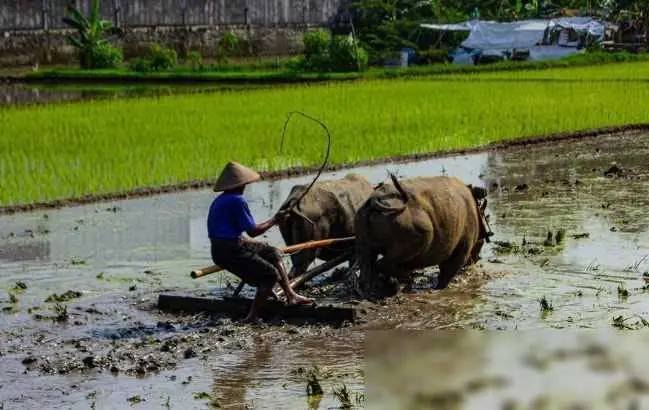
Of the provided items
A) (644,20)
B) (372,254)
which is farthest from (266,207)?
(644,20)

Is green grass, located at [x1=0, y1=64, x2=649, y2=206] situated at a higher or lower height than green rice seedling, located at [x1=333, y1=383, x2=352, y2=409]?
lower

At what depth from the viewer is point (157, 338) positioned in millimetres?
6801

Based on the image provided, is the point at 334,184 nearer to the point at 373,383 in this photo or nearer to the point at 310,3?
the point at 373,383

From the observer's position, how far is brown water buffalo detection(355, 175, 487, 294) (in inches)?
285

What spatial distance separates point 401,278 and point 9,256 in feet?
9.79

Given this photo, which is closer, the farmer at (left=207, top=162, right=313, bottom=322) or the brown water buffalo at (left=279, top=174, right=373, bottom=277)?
the farmer at (left=207, top=162, right=313, bottom=322)

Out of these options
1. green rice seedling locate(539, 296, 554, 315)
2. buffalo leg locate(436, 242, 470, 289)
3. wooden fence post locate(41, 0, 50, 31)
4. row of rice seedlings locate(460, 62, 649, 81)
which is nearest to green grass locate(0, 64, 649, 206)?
row of rice seedlings locate(460, 62, 649, 81)

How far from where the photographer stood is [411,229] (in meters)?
7.28

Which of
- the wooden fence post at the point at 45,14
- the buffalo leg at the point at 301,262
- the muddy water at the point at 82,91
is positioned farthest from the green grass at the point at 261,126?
the wooden fence post at the point at 45,14

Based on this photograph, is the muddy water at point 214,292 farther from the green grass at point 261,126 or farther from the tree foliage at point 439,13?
the tree foliage at point 439,13

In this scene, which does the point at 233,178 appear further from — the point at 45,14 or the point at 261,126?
the point at 45,14

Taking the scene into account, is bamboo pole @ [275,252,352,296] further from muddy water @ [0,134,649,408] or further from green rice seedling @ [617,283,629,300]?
green rice seedling @ [617,283,629,300]

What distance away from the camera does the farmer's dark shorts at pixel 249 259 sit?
685 cm

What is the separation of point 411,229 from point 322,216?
2.08ft
